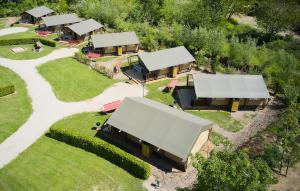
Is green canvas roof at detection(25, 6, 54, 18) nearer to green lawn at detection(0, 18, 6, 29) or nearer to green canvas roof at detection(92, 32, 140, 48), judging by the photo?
green lawn at detection(0, 18, 6, 29)

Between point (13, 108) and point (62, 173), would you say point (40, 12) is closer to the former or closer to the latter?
point (13, 108)

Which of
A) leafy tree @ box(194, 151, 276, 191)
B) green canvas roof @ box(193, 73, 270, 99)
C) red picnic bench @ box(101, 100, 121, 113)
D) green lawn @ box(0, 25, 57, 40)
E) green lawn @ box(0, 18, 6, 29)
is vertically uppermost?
leafy tree @ box(194, 151, 276, 191)

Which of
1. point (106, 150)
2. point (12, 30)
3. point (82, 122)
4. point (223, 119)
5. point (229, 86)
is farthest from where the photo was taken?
point (12, 30)

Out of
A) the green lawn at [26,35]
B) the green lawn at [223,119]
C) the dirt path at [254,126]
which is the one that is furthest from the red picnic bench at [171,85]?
the green lawn at [26,35]

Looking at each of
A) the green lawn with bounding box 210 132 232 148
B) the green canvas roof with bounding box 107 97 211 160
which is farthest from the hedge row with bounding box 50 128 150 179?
the green lawn with bounding box 210 132 232 148

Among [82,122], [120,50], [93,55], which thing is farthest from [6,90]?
[120,50]

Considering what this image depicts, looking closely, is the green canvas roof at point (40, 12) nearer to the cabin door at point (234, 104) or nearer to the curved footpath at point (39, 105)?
the curved footpath at point (39, 105)
